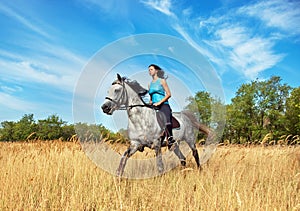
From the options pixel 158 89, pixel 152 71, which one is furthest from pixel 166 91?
pixel 152 71

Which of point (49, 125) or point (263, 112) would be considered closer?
point (263, 112)

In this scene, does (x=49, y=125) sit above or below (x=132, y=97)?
above

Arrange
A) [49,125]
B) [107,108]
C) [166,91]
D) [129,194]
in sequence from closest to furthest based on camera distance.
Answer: [129,194] → [107,108] → [166,91] → [49,125]

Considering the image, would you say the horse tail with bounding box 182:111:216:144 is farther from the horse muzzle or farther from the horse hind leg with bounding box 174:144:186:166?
the horse muzzle

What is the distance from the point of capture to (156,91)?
6.49 m

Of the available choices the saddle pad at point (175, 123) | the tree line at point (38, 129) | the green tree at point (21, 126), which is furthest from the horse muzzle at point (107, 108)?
the green tree at point (21, 126)

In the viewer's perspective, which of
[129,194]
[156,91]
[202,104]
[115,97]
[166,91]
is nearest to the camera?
[129,194]

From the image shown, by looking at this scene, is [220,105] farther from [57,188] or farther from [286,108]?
[286,108]

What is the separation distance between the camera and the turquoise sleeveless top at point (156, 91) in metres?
6.43

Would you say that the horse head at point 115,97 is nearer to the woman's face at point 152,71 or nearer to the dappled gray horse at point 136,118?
the dappled gray horse at point 136,118

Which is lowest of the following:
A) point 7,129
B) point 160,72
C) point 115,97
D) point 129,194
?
point 129,194

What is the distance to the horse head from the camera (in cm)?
579

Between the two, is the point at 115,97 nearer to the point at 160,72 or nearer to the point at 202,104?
the point at 160,72

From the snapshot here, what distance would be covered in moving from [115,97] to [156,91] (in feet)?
3.62
